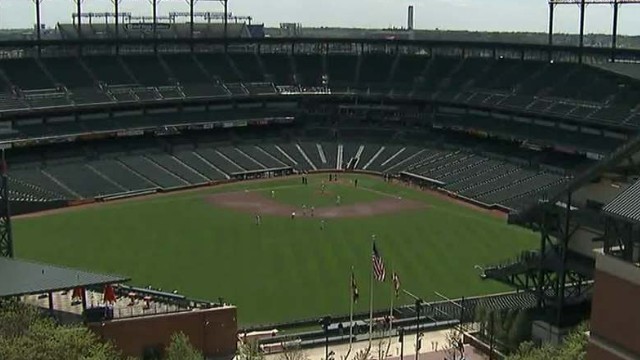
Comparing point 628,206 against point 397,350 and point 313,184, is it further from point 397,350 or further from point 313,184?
point 313,184

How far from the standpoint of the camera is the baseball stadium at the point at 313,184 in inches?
1358

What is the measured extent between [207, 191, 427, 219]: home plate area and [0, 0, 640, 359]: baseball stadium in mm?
347

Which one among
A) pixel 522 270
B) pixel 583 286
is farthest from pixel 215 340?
pixel 583 286

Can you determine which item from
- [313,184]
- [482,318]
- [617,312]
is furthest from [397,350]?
[313,184]

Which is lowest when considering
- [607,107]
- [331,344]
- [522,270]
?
[331,344]

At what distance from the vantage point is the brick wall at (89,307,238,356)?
1288 inches

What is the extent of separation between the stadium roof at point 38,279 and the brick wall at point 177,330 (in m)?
1.90

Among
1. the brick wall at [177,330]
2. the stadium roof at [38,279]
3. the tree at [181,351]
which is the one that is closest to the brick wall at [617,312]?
the tree at [181,351]

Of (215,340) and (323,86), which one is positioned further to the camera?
(323,86)

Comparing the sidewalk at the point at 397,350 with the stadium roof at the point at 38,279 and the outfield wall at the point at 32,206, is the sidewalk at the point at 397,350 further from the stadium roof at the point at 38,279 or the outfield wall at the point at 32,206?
the outfield wall at the point at 32,206

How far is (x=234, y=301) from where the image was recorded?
1660 inches

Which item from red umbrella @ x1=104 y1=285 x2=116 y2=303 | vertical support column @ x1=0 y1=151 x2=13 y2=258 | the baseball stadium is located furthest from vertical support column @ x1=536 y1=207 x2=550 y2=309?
vertical support column @ x1=0 y1=151 x2=13 y2=258

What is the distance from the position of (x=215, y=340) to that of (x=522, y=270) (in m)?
14.7

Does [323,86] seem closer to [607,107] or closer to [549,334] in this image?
[607,107]
